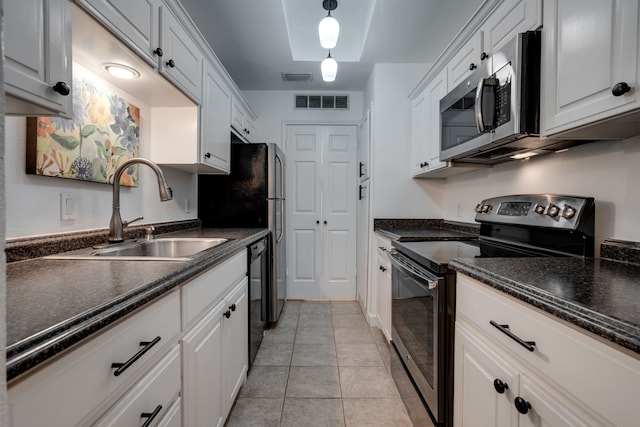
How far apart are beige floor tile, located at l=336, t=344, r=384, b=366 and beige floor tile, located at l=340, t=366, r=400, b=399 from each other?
0.21 ft

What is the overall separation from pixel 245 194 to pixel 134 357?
2.02m

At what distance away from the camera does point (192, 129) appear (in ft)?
6.33

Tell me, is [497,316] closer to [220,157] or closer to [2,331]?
[2,331]

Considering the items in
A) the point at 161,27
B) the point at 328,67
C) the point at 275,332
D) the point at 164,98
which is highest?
the point at 328,67

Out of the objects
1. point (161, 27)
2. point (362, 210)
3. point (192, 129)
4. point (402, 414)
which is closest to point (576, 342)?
point (402, 414)

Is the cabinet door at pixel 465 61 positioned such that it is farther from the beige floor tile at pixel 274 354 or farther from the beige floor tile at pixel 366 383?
the beige floor tile at pixel 274 354

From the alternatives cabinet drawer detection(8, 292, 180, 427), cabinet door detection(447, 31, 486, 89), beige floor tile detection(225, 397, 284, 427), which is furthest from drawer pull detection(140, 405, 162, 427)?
cabinet door detection(447, 31, 486, 89)

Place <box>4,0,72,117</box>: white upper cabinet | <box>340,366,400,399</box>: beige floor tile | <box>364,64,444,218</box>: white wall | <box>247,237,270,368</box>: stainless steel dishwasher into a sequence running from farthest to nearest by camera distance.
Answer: <box>364,64,444,218</box>: white wall
<box>247,237,270,368</box>: stainless steel dishwasher
<box>340,366,400,399</box>: beige floor tile
<box>4,0,72,117</box>: white upper cabinet

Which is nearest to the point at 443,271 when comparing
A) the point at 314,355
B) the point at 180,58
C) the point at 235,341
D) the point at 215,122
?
the point at 235,341

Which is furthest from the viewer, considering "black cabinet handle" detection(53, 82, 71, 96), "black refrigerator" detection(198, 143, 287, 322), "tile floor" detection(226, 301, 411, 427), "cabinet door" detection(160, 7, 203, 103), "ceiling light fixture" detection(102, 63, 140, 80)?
"black refrigerator" detection(198, 143, 287, 322)

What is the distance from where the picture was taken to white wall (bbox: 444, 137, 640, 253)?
1.13 meters

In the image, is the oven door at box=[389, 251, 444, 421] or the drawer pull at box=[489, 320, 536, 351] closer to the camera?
the drawer pull at box=[489, 320, 536, 351]

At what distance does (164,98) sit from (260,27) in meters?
1.06

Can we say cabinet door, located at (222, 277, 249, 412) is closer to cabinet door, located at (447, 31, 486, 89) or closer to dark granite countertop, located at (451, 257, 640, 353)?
dark granite countertop, located at (451, 257, 640, 353)
